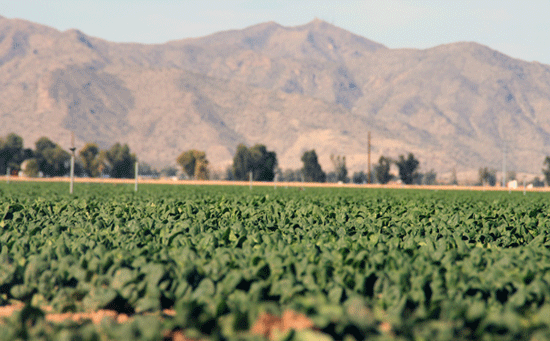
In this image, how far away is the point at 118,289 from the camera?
7664 millimetres

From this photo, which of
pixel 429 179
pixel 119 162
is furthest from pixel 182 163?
pixel 429 179

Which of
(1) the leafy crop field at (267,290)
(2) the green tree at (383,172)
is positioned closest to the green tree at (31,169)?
(2) the green tree at (383,172)

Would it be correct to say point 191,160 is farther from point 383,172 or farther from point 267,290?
point 267,290

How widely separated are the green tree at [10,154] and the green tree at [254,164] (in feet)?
166

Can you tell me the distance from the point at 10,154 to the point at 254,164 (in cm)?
5758

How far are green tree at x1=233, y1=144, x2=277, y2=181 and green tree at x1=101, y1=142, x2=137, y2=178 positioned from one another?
85.9 feet

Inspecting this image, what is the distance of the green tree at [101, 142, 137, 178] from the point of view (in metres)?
141

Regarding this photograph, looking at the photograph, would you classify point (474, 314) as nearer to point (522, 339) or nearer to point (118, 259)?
point (522, 339)

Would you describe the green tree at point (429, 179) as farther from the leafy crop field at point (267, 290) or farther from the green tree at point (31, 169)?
the leafy crop field at point (267, 290)

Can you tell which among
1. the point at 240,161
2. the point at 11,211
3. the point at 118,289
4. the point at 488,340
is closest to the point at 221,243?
the point at 118,289

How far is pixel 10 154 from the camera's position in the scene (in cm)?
13938

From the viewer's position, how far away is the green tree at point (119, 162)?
462ft

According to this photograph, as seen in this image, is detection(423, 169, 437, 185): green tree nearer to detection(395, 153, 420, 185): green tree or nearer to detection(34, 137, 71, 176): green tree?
detection(395, 153, 420, 185): green tree

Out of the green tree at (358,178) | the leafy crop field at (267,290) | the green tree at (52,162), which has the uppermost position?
the green tree at (52,162)
